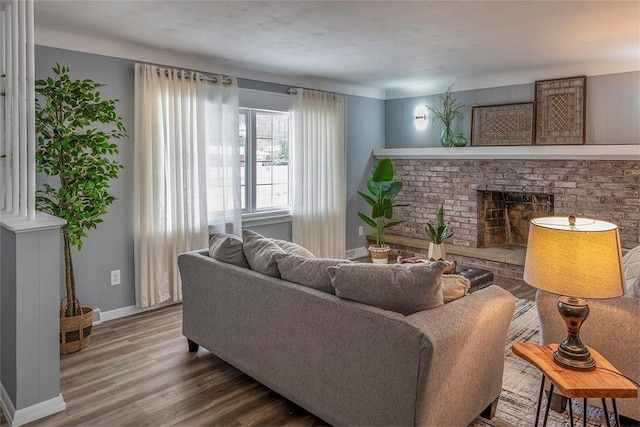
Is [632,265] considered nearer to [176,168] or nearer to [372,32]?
[372,32]

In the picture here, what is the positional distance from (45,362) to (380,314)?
182 cm

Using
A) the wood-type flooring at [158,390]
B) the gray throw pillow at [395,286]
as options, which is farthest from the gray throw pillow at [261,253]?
the wood-type flooring at [158,390]

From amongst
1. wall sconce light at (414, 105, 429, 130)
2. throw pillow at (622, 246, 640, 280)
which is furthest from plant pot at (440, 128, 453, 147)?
throw pillow at (622, 246, 640, 280)

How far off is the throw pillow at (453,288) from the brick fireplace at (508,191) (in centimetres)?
326

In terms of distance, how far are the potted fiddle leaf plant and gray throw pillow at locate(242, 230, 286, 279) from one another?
1.16 meters

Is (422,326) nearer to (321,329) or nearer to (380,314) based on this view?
(380,314)

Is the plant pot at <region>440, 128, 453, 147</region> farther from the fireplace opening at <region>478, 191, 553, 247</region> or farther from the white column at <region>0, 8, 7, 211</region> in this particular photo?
the white column at <region>0, 8, 7, 211</region>

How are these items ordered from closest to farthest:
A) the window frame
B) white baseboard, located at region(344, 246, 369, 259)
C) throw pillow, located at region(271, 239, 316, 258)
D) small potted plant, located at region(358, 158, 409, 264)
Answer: throw pillow, located at region(271, 239, 316, 258), the window frame, small potted plant, located at region(358, 158, 409, 264), white baseboard, located at region(344, 246, 369, 259)

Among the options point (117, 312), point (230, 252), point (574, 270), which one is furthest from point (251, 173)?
point (574, 270)

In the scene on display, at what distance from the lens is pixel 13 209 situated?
8.67 feet

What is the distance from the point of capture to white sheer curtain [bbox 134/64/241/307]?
3.96 metres

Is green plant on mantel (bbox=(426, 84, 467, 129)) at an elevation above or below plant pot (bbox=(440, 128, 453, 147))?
above

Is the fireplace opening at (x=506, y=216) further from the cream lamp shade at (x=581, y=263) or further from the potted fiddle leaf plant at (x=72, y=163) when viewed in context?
the potted fiddle leaf plant at (x=72, y=163)

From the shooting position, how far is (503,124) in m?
5.35
